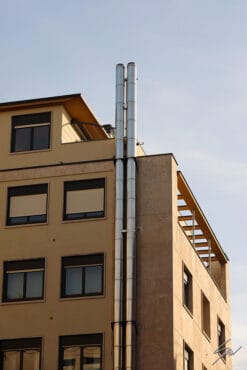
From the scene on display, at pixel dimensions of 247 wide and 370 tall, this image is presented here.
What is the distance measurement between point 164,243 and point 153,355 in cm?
558

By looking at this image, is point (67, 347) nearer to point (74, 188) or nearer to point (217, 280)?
point (74, 188)

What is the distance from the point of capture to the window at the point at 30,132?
191 feet

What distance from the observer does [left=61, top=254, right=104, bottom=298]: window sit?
178 feet

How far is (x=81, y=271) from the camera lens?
54.7m

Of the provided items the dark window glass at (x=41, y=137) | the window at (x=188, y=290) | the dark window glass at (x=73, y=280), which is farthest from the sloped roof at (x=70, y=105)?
the window at (x=188, y=290)

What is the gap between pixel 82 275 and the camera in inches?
2151

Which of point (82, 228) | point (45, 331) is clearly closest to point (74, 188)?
point (82, 228)

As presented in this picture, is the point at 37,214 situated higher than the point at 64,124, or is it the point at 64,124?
the point at 64,124

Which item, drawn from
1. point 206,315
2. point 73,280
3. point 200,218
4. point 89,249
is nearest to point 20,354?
point 73,280

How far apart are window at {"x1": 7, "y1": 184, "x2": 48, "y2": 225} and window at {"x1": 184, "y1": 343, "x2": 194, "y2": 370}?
9765mm

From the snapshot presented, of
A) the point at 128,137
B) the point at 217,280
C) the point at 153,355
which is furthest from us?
the point at 217,280

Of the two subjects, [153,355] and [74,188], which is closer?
[153,355]

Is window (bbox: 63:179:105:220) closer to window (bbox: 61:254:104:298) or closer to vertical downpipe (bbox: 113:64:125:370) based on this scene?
vertical downpipe (bbox: 113:64:125:370)

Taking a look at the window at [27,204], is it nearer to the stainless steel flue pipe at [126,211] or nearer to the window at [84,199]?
the window at [84,199]
